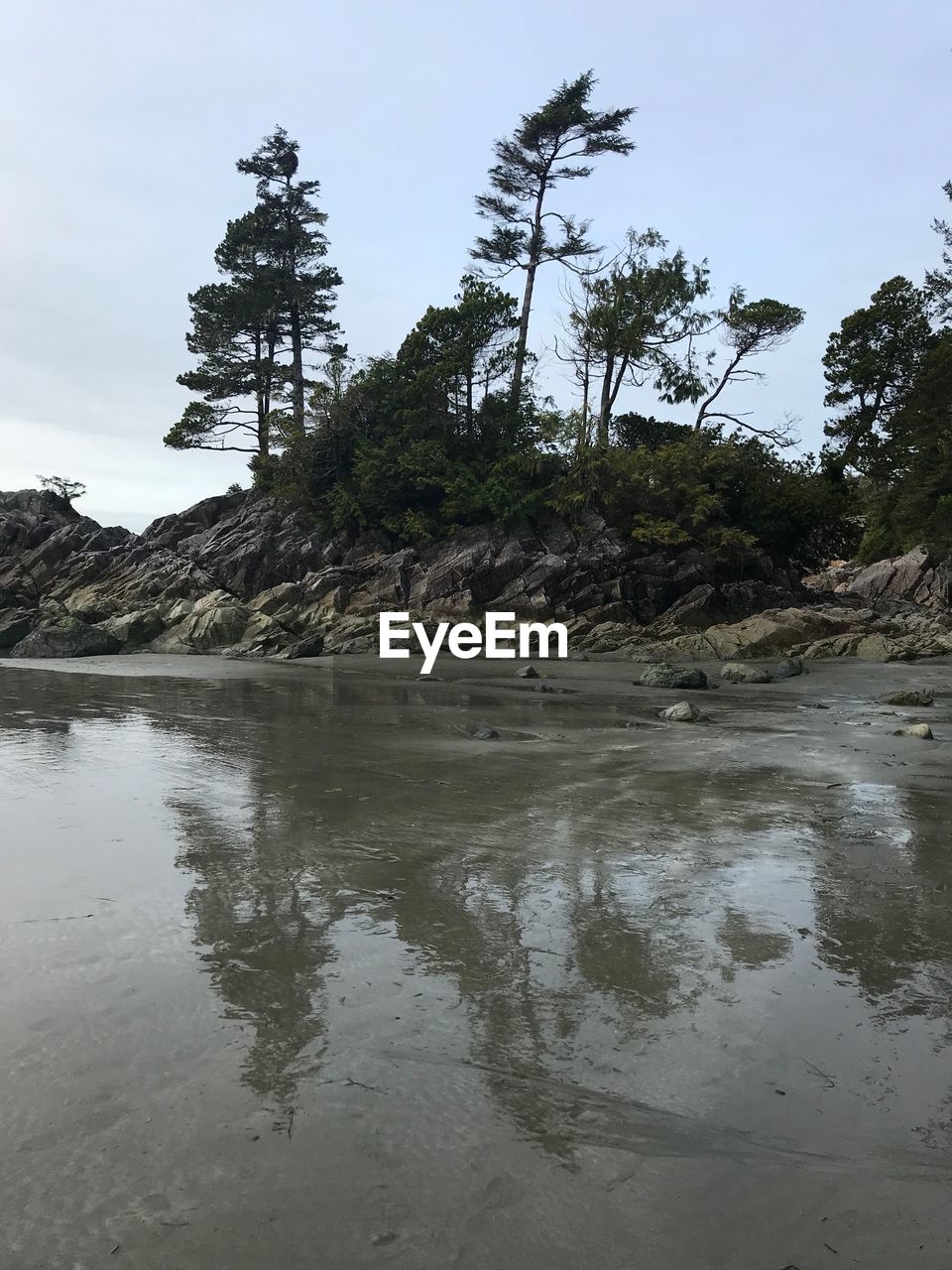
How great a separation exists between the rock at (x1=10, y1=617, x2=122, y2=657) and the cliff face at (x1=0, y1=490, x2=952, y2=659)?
5cm

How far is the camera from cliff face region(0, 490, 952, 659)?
20.6m

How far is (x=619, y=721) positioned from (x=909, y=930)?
6137 millimetres

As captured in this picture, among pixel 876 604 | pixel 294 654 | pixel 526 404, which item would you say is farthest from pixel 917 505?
pixel 294 654

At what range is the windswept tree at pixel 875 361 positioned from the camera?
119 ft

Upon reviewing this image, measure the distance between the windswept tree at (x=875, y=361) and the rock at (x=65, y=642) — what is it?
1140 inches

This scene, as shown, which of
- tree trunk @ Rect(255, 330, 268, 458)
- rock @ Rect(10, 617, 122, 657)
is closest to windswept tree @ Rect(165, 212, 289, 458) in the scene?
tree trunk @ Rect(255, 330, 268, 458)

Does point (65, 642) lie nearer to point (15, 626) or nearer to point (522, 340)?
point (15, 626)

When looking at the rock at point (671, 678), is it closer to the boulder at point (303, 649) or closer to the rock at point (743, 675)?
the rock at point (743, 675)

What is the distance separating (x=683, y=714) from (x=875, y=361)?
33332 millimetres

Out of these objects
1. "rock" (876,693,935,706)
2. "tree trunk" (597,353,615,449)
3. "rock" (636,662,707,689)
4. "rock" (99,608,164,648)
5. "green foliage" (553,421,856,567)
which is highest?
"tree trunk" (597,353,615,449)

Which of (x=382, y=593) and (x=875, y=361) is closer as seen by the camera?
(x=382, y=593)

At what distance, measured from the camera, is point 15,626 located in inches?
927

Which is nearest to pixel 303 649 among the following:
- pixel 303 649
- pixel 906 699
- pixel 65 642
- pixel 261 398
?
pixel 303 649

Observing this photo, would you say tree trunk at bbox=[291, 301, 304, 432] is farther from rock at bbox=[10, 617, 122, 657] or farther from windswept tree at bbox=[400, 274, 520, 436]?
rock at bbox=[10, 617, 122, 657]
